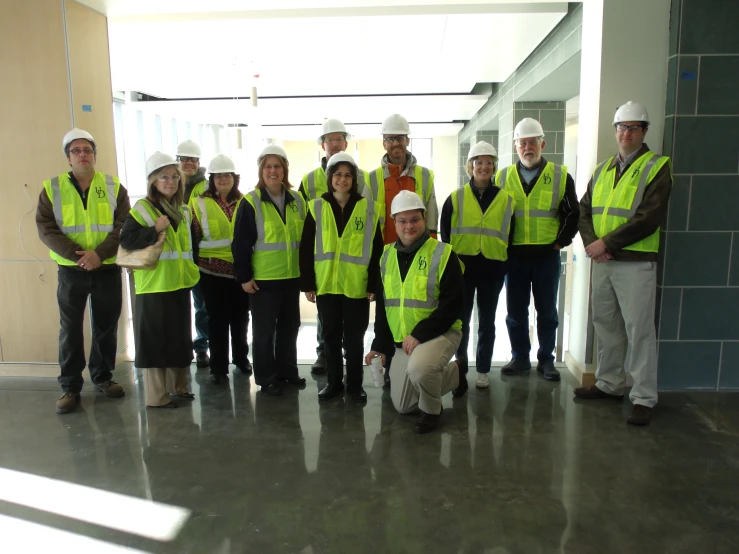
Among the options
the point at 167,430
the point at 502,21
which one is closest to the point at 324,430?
the point at 167,430

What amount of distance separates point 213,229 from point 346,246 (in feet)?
3.17

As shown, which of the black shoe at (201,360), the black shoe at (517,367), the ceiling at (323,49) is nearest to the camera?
the black shoe at (517,367)

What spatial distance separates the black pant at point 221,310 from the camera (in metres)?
3.64

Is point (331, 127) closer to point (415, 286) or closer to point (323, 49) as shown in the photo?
point (415, 286)

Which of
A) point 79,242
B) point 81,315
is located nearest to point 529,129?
point 79,242

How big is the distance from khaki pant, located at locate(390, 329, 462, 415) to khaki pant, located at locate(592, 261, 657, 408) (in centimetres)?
92

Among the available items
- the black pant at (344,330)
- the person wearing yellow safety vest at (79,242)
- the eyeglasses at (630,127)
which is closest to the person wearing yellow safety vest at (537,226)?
the eyeglasses at (630,127)

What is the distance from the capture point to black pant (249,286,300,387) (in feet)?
11.2

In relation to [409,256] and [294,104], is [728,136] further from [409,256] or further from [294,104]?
[294,104]

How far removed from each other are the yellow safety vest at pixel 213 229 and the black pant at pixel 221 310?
151 millimetres

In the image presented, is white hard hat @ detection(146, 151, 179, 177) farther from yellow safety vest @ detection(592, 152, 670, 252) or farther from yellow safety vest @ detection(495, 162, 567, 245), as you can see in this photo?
yellow safety vest @ detection(592, 152, 670, 252)

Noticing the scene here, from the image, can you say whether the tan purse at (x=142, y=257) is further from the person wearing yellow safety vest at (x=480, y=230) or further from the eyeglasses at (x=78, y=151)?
the person wearing yellow safety vest at (x=480, y=230)

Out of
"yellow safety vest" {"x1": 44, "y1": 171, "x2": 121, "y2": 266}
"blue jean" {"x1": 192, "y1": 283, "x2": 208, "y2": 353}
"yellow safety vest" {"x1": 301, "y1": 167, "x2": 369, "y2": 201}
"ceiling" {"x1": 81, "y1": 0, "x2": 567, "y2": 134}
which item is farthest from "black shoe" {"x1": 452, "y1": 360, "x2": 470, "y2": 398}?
"ceiling" {"x1": 81, "y1": 0, "x2": 567, "y2": 134}

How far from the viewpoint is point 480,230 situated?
343 cm
